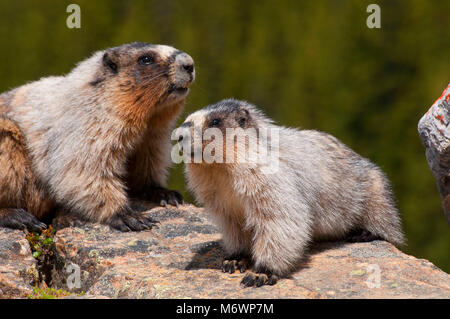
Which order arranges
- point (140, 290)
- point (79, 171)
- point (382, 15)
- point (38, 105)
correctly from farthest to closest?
point (382, 15), point (38, 105), point (79, 171), point (140, 290)

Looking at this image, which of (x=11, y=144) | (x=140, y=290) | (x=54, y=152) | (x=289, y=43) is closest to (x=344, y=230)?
(x=140, y=290)

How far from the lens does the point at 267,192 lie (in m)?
5.70

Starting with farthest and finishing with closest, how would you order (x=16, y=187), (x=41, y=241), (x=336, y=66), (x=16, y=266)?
1. (x=336, y=66)
2. (x=16, y=187)
3. (x=41, y=241)
4. (x=16, y=266)

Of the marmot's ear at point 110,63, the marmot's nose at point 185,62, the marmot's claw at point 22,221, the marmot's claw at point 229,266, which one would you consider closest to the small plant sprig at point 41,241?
the marmot's claw at point 22,221

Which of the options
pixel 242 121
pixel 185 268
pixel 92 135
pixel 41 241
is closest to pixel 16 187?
pixel 41 241

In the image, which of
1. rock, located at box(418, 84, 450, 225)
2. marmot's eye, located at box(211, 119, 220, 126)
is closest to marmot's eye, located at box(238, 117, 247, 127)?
marmot's eye, located at box(211, 119, 220, 126)

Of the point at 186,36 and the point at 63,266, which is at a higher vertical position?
the point at 186,36

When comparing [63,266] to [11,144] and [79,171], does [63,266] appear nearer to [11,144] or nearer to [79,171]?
[79,171]

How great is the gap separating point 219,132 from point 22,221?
3037mm

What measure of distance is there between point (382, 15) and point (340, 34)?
81 cm

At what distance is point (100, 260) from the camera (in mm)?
6535

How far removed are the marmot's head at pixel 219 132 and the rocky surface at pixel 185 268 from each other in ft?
3.89

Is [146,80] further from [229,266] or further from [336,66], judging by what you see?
[336,66]

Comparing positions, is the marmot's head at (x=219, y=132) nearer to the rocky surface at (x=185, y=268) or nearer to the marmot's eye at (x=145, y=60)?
the rocky surface at (x=185, y=268)
